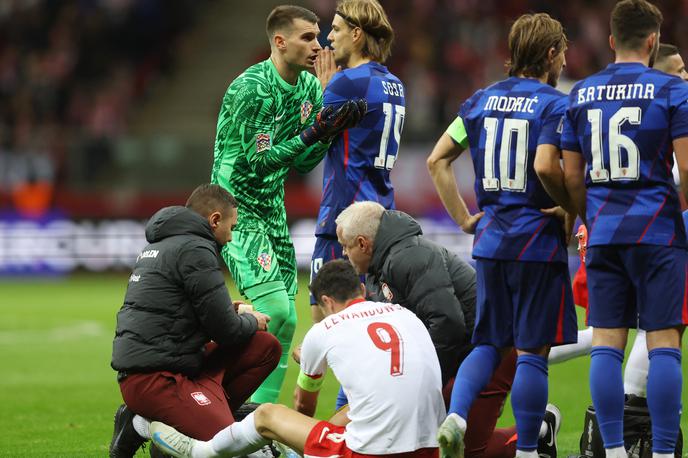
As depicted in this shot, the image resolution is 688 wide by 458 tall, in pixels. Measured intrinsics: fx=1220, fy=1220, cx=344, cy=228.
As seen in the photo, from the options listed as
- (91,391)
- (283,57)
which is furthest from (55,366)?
(283,57)

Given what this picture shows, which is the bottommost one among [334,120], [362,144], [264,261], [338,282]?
[264,261]

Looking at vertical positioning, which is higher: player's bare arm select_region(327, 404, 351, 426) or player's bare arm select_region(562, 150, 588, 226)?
player's bare arm select_region(562, 150, 588, 226)

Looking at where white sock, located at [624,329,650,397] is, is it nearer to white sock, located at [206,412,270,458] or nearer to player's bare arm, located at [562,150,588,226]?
player's bare arm, located at [562,150,588,226]

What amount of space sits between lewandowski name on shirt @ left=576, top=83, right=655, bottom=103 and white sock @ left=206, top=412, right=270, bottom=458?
7.09ft

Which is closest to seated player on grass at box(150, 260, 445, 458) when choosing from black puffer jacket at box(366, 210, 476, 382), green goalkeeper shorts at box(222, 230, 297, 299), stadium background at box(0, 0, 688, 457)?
black puffer jacket at box(366, 210, 476, 382)

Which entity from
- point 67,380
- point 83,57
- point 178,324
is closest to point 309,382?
point 178,324

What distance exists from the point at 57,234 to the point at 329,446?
15.1 metres

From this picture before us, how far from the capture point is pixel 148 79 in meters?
25.2

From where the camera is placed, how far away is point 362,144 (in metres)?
7.07

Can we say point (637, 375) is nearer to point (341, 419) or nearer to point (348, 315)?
point (341, 419)

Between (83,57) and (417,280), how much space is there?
19.4 metres

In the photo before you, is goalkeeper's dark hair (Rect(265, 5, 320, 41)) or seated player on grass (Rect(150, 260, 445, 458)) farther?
goalkeeper's dark hair (Rect(265, 5, 320, 41))

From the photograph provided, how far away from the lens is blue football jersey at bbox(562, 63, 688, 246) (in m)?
5.56

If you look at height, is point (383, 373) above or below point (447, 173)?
below
